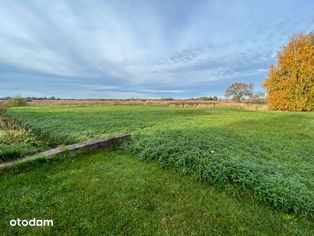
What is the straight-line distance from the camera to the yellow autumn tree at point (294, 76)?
23.2 meters

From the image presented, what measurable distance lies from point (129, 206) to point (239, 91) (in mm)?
47762

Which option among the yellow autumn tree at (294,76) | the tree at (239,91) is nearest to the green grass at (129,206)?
the yellow autumn tree at (294,76)

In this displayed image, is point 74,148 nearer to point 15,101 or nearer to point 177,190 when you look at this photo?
point 177,190

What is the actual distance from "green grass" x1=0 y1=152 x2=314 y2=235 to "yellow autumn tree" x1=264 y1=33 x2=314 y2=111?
2624 centimetres

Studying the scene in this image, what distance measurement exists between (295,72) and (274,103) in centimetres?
451

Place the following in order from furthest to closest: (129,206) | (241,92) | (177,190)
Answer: (241,92) → (177,190) → (129,206)

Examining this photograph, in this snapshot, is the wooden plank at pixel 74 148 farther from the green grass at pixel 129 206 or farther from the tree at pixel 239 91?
the tree at pixel 239 91

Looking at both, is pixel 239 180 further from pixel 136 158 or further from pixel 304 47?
pixel 304 47

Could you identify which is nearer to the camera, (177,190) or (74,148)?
(177,190)

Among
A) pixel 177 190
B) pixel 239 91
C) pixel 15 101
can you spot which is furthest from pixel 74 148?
pixel 239 91

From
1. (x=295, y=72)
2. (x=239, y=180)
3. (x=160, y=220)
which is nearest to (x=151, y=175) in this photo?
(x=160, y=220)

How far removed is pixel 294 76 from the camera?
24266 millimetres

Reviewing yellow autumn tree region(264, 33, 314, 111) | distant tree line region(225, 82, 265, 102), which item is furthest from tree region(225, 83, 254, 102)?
yellow autumn tree region(264, 33, 314, 111)

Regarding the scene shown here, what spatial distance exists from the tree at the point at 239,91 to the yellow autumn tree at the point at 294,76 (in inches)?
750
